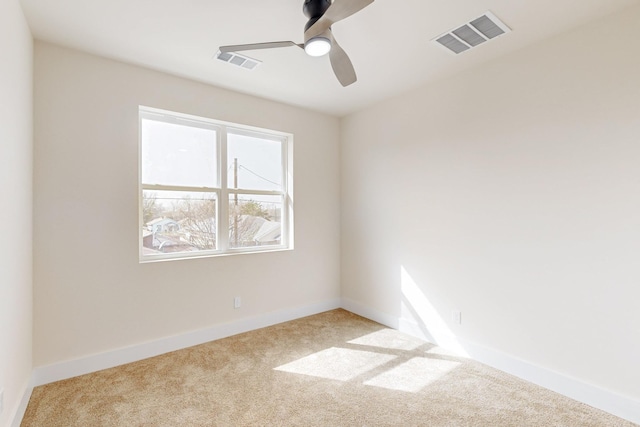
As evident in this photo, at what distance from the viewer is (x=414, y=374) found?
250cm

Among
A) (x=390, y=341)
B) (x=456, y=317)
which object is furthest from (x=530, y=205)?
(x=390, y=341)

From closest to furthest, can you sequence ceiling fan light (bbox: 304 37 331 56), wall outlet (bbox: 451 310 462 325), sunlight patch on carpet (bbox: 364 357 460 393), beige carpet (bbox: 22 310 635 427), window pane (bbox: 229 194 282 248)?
1. ceiling fan light (bbox: 304 37 331 56)
2. beige carpet (bbox: 22 310 635 427)
3. sunlight patch on carpet (bbox: 364 357 460 393)
4. wall outlet (bbox: 451 310 462 325)
5. window pane (bbox: 229 194 282 248)

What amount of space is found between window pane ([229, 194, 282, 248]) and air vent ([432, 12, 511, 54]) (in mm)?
2437

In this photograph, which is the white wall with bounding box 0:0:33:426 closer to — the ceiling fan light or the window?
the window

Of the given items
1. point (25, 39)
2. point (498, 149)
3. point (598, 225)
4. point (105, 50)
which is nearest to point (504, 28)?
point (498, 149)

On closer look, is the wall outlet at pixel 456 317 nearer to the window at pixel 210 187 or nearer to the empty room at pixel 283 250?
the empty room at pixel 283 250

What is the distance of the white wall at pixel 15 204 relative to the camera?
1.68m

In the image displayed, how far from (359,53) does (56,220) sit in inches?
111

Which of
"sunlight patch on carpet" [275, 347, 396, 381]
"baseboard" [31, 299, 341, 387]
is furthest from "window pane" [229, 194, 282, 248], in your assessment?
"sunlight patch on carpet" [275, 347, 396, 381]

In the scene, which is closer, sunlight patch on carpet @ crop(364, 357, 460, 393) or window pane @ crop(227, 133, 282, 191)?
sunlight patch on carpet @ crop(364, 357, 460, 393)

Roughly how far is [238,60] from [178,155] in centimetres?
115

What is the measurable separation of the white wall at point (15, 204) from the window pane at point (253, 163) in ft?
5.57

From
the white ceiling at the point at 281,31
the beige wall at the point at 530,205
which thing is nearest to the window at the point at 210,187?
the white ceiling at the point at 281,31

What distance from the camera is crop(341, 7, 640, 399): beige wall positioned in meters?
2.03
